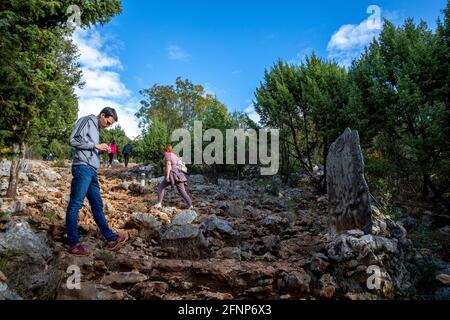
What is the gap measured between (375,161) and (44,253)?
27.6 feet

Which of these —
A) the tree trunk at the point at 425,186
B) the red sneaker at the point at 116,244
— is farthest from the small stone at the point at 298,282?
the tree trunk at the point at 425,186

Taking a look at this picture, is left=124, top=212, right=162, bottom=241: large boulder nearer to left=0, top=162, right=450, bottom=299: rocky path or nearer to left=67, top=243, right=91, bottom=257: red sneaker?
left=0, top=162, right=450, bottom=299: rocky path

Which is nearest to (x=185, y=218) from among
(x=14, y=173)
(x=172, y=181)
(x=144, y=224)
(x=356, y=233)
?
(x=144, y=224)

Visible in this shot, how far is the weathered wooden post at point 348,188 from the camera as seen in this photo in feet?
16.0

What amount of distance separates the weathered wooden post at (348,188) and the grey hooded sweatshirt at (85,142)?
4.11 m

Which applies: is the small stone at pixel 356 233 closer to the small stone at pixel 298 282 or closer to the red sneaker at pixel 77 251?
the small stone at pixel 298 282

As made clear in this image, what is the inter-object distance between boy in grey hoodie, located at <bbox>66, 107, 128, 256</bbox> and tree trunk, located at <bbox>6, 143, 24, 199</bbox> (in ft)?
12.1

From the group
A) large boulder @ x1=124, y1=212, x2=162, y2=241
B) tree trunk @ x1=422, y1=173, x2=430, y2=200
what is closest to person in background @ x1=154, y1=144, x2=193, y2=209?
large boulder @ x1=124, y1=212, x2=162, y2=241

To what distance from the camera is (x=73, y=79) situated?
31.0 ft

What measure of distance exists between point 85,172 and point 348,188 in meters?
4.25

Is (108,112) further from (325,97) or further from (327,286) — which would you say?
(325,97)

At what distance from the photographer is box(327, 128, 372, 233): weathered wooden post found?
16.0 feet

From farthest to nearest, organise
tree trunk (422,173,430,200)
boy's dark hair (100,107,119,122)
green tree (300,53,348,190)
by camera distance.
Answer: green tree (300,53,348,190) → tree trunk (422,173,430,200) → boy's dark hair (100,107,119,122)
